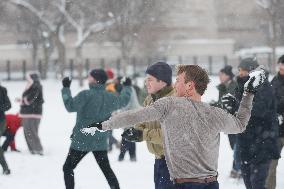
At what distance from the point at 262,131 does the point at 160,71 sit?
1.62 metres

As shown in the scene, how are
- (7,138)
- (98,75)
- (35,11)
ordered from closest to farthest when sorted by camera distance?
(98,75)
(7,138)
(35,11)

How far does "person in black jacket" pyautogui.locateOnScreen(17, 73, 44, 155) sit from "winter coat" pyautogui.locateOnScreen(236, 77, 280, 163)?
19.2 ft

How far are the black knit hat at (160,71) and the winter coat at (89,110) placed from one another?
1.91 meters

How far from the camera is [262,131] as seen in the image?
5.63 m

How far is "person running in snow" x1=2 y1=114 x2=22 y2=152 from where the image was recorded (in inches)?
420

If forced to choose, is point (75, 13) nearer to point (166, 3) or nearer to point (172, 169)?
point (166, 3)

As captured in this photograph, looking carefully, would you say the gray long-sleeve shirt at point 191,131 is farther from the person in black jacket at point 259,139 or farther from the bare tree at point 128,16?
the bare tree at point 128,16

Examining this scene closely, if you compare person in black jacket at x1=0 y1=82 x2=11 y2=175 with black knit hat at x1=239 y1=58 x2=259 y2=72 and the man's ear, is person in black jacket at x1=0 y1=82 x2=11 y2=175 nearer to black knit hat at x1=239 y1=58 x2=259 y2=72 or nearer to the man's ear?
black knit hat at x1=239 y1=58 x2=259 y2=72

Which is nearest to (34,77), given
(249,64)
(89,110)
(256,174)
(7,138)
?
(7,138)

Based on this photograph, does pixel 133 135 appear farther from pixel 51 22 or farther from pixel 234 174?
pixel 51 22

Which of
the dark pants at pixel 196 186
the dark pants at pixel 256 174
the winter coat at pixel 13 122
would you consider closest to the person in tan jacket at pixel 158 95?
the dark pants at pixel 196 186

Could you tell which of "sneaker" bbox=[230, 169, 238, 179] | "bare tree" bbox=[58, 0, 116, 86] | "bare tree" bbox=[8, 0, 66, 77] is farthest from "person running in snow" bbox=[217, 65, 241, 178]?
"bare tree" bbox=[8, 0, 66, 77]

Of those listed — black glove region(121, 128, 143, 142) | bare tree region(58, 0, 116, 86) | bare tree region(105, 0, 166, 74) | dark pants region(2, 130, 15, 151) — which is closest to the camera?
black glove region(121, 128, 143, 142)

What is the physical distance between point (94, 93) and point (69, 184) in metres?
1.06
